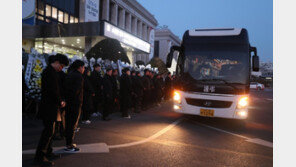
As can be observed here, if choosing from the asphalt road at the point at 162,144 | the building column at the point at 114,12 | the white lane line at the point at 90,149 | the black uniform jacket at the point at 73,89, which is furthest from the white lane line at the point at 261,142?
the building column at the point at 114,12

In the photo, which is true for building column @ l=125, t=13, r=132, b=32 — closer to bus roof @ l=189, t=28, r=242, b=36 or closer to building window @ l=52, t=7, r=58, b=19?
building window @ l=52, t=7, r=58, b=19

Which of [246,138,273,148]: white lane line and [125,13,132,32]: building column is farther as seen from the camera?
[125,13,132,32]: building column

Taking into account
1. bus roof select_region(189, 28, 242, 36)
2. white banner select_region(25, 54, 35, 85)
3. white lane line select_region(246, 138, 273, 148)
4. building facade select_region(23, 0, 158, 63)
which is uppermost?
building facade select_region(23, 0, 158, 63)

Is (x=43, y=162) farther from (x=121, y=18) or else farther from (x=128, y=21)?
(x=128, y=21)

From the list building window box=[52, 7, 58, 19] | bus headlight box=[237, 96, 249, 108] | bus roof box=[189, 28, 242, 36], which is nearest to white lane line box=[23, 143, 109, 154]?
bus headlight box=[237, 96, 249, 108]

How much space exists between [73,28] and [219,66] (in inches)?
735

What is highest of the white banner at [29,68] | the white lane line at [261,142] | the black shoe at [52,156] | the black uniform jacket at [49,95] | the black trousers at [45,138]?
the white banner at [29,68]

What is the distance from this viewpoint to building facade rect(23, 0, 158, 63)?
22250mm

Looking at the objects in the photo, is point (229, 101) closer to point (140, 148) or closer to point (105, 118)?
point (140, 148)

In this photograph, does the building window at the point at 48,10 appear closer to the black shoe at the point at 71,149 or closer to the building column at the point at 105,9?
the building column at the point at 105,9

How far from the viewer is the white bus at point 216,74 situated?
6953mm

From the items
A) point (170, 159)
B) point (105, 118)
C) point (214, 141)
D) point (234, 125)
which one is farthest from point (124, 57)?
point (170, 159)

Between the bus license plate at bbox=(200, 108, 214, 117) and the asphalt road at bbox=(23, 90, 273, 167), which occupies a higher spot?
the bus license plate at bbox=(200, 108, 214, 117)

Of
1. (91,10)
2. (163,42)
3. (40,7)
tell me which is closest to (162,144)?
(40,7)
